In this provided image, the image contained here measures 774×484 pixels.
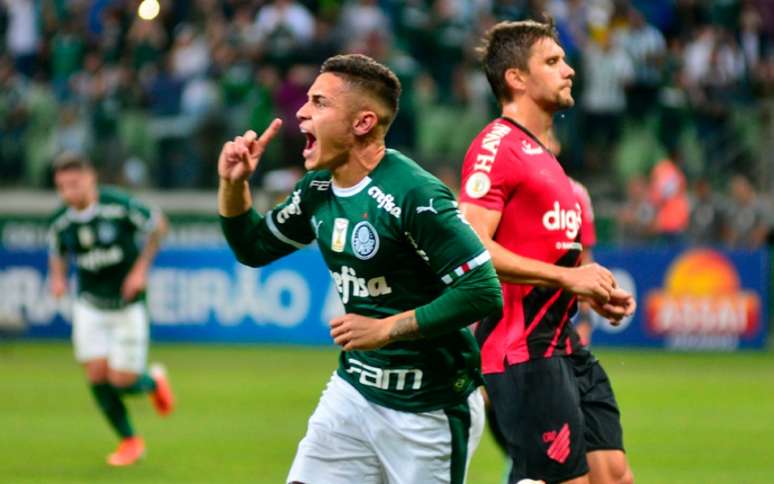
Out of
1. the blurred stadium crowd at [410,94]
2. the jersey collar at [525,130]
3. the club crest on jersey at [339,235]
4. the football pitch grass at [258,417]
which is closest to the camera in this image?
the club crest on jersey at [339,235]

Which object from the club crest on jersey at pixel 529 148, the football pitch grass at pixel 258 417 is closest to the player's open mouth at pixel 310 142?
the club crest on jersey at pixel 529 148

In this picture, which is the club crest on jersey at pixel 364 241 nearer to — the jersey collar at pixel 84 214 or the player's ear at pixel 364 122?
the player's ear at pixel 364 122

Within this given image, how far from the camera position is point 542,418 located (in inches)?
254

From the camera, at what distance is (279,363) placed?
61.7 feet

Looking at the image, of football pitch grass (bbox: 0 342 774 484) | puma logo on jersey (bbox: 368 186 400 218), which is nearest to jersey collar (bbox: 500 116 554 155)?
puma logo on jersey (bbox: 368 186 400 218)

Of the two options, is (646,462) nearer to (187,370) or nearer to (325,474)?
(325,474)

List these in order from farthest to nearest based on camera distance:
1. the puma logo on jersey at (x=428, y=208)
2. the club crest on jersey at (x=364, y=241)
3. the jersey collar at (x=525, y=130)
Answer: the jersey collar at (x=525, y=130) → the club crest on jersey at (x=364, y=241) → the puma logo on jersey at (x=428, y=208)

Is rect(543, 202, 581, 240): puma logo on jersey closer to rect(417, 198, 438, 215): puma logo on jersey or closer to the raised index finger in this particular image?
rect(417, 198, 438, 215): puma logo on jersey

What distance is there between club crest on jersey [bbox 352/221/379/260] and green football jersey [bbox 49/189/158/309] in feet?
23.0

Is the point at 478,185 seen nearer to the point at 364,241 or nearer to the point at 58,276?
the point at 364,241

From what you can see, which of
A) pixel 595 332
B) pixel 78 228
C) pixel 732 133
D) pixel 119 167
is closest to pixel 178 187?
pixel 119 167

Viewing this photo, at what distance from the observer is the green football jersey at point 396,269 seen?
5676 mm

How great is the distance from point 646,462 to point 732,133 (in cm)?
1194

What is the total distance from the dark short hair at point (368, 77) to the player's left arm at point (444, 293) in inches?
21.5
